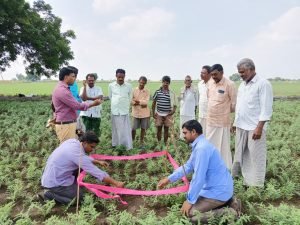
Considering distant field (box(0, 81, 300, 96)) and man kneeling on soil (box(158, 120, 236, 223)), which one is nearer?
man kneeling on soil (box(158, 120, 236, 223))

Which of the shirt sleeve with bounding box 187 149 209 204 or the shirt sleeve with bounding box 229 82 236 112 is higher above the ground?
the shirt sleeve with bounding box 229 82 236 112

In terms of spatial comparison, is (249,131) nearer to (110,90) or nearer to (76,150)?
(76,150)

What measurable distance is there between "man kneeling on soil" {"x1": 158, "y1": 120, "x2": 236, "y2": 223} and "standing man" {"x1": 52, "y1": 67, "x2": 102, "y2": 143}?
2.37 metres

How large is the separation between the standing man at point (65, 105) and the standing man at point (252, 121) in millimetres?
2657

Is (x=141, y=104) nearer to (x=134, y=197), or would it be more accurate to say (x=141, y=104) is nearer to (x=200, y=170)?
(x=134, y=197)

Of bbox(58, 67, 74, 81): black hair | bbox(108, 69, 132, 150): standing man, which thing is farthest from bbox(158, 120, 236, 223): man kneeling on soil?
bbox(108, 69, 132, 150): standing man

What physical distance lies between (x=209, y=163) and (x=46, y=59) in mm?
19536

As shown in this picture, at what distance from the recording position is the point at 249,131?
17.9ft

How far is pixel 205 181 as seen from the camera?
424 centimetres

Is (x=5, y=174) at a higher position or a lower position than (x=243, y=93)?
lower

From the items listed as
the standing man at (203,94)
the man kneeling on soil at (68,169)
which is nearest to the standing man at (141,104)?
the standing man at (203,94)

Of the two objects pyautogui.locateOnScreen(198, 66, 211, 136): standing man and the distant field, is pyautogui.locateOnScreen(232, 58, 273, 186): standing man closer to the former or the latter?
pyautogui.locateOnScreen(198, 66, 211, 136): standing man

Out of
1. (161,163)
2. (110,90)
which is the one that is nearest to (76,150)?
(161,163)

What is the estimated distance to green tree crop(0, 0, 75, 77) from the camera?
1923 cm
